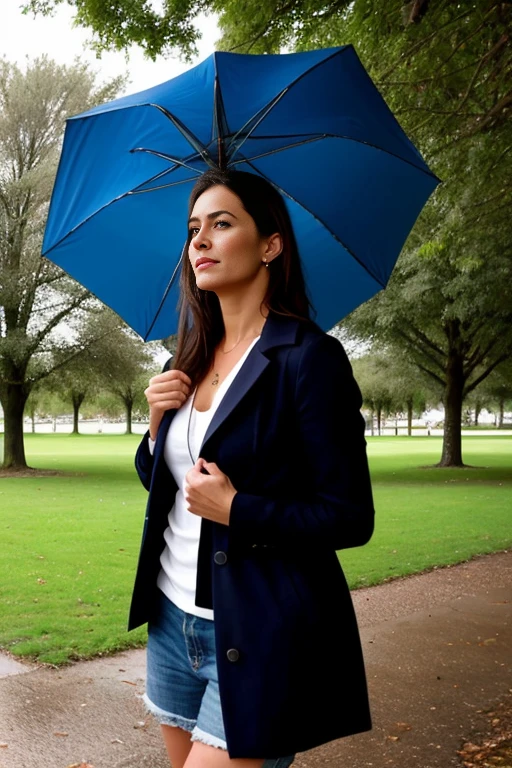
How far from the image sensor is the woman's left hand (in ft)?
5.78

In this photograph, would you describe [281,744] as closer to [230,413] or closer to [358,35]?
[230,413]

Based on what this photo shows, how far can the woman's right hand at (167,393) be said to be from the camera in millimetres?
2094

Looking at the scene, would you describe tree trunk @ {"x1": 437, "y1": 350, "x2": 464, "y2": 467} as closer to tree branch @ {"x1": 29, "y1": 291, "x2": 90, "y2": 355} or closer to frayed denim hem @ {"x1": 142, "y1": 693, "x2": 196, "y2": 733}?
tree branch @ {"x1": 29, "y1": 291, "x2": 90, "y2": 355}

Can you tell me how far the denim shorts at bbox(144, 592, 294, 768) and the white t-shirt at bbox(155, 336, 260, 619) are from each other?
0.04 m

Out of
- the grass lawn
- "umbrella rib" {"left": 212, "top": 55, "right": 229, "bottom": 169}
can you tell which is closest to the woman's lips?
"umbrella rib" {"left": 212, "top": 55, "right": 229, "bottom": 169}

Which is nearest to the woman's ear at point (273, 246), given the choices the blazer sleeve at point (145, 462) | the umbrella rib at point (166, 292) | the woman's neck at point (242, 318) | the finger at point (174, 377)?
the woman's neck at point (242, 318)

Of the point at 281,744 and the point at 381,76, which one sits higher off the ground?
the point at 381,76

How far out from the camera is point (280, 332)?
6.31 ft

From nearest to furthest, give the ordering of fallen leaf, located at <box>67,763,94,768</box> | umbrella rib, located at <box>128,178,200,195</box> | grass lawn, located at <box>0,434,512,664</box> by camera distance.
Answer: umbrella rib, located at <box>128,178,200,195</box> → fallen leaf, located at <box>67,763,94,768</box> → grass lawn, located at <box>0,434,512,664</box>

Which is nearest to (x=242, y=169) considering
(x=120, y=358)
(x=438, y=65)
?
(x=438, y=65)

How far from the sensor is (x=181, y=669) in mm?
1994

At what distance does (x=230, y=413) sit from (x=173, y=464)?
309 mm

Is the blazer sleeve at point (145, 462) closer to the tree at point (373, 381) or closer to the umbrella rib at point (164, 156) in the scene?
the umbrella rib at point (164, 156)

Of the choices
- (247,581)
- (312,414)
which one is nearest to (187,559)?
(247,581)
